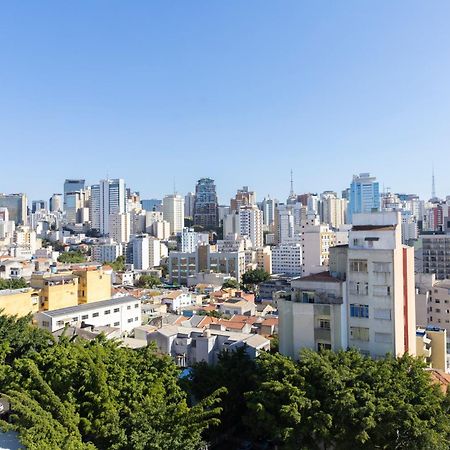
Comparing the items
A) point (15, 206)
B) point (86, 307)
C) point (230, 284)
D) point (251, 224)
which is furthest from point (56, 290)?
point (15, 206)

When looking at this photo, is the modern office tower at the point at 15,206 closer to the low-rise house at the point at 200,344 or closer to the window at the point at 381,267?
the low-rise house at the point at 200,344

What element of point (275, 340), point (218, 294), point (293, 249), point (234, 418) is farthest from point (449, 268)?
point (234, 418)

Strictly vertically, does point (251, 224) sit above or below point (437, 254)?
above

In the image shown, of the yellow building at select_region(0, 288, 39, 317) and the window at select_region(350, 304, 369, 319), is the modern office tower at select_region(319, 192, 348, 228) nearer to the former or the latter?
the yellow building at select_region(0, 288, 39, 317)

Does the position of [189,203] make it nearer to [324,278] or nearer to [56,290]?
[56,290]

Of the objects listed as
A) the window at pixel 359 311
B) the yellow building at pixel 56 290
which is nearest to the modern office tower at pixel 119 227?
the yellow building at pixel 56 290

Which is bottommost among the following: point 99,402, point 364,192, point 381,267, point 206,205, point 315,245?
point 99,402

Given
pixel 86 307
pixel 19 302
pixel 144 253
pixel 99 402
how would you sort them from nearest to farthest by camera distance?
pixel 99 402, pixel 19 302, pixel 86 307, pixel 144 253

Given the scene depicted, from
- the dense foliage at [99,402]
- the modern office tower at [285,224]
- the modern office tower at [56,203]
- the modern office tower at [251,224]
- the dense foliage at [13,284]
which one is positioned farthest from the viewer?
the modern office tower at [56,203]
